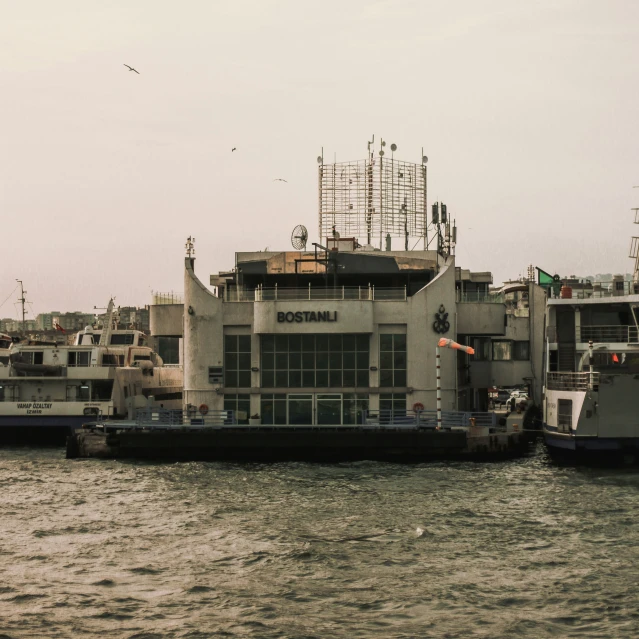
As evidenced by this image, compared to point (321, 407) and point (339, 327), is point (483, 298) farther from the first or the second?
point (321, 407)

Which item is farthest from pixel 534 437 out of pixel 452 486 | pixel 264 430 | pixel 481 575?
pixel 481 575

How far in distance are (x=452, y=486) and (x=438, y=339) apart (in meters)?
14.7

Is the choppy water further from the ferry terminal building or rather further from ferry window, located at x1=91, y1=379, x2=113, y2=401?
ferry window, located at x1=91, y1=379, x2=113, y2=401

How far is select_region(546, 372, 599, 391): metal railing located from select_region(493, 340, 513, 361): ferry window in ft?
74.8

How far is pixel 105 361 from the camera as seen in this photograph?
75500mm

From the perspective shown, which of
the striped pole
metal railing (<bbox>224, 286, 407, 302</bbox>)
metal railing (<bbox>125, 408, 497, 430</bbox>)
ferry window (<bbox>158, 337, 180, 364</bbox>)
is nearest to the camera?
the striped pole

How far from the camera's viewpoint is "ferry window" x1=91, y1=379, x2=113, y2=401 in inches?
2899

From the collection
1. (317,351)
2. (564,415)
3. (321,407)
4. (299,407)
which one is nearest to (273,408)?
(299,407)

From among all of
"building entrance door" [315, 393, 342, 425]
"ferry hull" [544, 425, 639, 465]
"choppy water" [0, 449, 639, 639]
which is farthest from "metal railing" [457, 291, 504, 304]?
"choppy water" [0, 449, 639, 639]

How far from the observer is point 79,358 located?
74062mm

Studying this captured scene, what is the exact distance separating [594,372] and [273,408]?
17.8m

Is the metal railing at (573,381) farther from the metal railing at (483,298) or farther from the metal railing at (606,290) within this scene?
the metal railing at (483,298)

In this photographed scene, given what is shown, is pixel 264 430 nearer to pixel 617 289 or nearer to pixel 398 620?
pixel 617 289

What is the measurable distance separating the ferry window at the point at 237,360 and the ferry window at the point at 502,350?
2673 cm
